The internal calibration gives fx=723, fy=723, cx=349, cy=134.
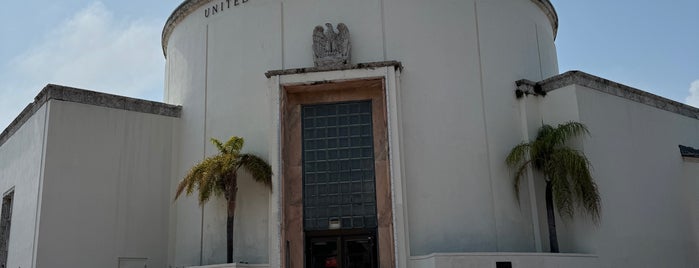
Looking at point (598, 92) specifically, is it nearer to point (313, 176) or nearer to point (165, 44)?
point (313, 176)

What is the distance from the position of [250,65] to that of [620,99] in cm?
1001

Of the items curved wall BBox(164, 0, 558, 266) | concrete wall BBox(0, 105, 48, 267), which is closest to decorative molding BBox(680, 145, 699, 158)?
curved wall BBox(164, 0, 558, 266)

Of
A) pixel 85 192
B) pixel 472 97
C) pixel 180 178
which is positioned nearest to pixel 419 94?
pixel 472 97

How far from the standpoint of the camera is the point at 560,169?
17141mm

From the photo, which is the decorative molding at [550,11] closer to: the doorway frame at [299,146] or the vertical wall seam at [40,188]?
the doorway frame at [299,146]

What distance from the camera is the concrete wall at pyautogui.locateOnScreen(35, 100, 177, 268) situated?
1839 cm

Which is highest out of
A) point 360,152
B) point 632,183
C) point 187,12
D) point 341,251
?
point 187,12

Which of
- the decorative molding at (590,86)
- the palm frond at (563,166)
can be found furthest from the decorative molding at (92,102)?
the decorative molding at (590,86)

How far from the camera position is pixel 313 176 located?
18.2m

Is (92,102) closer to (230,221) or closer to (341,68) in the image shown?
(230,221)

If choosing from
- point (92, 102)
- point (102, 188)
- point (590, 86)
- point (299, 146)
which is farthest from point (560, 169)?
point (92, 102)

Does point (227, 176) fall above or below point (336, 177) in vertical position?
above

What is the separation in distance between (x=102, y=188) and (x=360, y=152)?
695 cm

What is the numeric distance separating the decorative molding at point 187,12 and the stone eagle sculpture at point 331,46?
4.15 meters
